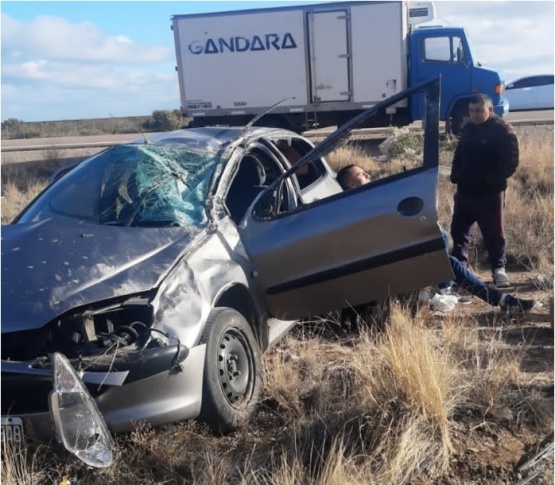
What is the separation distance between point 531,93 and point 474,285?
23668mm

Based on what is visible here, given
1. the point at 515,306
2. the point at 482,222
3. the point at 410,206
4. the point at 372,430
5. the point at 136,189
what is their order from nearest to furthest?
1. the point at 372,430
2. the point at 410,206
3. the point at 136,189
4. the point at 515,306
5. the point at 482,222

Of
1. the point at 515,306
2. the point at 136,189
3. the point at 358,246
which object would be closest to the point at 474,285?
the point at 515,306

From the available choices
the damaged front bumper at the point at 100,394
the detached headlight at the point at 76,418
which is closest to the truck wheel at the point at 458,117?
the damaged front bumper at the point at 100,394

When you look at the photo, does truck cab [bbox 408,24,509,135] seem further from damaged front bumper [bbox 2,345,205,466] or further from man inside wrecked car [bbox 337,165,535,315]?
damaged front bumper [bbox 2,345,205,466]

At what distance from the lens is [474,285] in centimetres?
568

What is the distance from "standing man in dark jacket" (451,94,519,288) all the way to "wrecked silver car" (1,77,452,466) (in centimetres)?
167

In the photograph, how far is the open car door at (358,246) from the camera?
4301 millimetres

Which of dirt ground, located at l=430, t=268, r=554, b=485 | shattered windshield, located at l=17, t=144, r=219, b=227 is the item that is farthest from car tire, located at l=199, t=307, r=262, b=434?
dirt ground, located at l=430, t=268, r=554, b=485

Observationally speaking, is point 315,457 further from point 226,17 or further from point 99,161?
point 226,17

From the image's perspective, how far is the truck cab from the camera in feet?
57.7

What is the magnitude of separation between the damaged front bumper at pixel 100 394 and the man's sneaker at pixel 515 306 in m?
2.87

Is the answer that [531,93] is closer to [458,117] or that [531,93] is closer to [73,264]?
[458,117]

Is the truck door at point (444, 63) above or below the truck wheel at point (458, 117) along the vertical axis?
above

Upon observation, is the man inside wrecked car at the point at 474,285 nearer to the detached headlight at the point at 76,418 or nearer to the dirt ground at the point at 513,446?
the dirt ground at the point at 513,446
